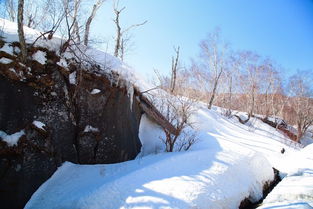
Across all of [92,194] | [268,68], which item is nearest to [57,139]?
[92,194]

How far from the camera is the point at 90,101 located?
5469 millimetres

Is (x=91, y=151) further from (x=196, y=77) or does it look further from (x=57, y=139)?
(x=196, y=77)

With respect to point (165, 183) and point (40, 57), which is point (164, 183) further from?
point (40, 57)

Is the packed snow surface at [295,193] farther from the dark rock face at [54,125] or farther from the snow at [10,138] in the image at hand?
the snow at [10,138]

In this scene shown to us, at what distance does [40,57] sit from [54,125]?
5.13ft

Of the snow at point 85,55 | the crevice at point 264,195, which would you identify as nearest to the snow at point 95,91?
the snow at point 85,55

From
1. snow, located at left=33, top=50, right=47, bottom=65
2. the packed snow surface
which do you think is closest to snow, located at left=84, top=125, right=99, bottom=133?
snow, located at left=33, top=50, right=47, bottom=65

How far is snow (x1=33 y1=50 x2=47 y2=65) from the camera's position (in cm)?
480

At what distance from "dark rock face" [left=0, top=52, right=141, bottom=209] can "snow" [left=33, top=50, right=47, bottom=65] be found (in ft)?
0.41

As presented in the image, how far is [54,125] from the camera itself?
4.71 m

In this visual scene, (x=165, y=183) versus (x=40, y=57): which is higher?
(x=40, y=57)

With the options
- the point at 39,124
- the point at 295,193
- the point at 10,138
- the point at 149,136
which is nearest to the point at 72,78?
the point at 39,124

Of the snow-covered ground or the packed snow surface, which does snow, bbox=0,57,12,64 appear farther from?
the packed snow surface

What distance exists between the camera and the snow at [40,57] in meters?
4.80
